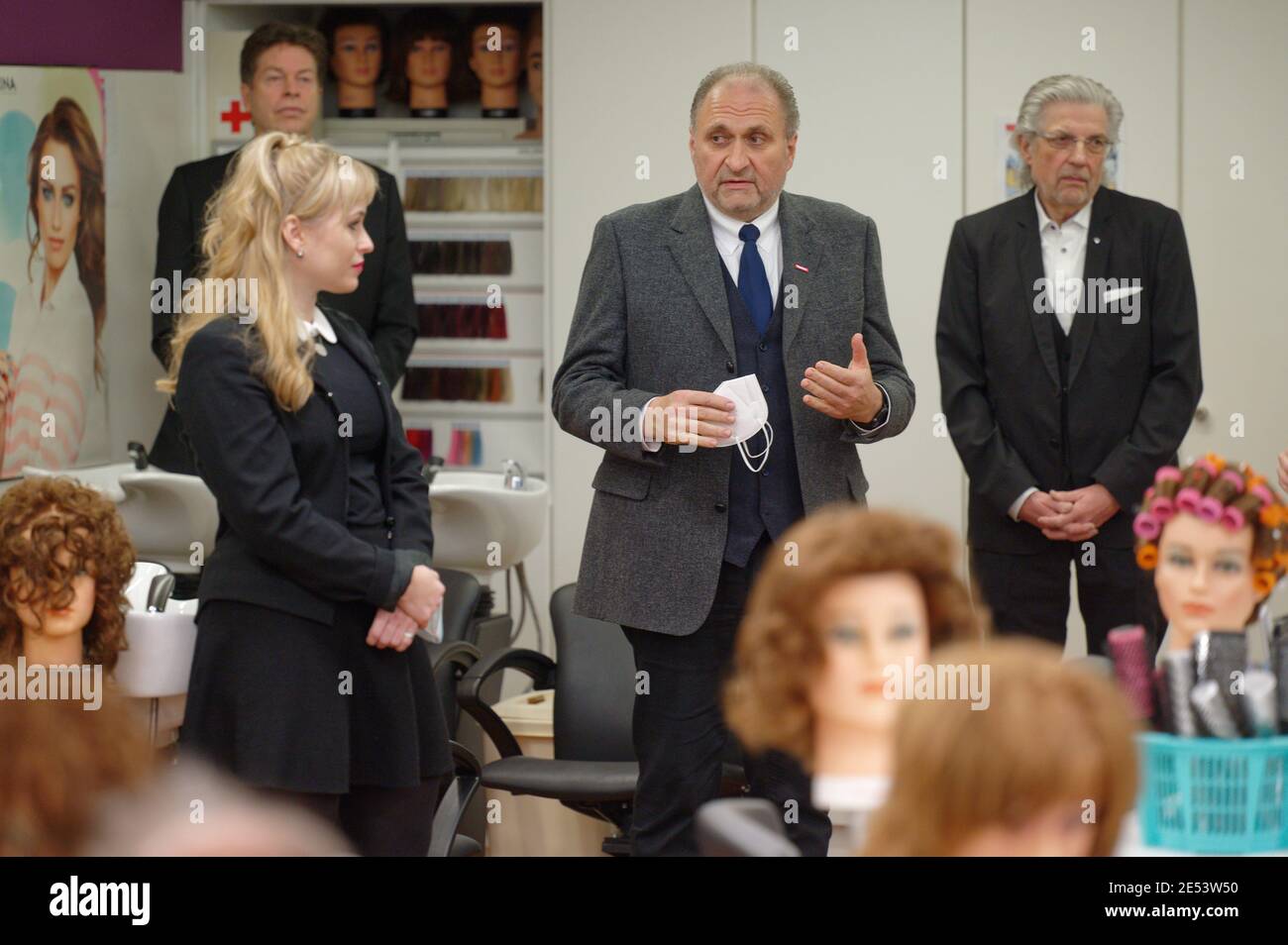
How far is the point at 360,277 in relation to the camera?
4508mm

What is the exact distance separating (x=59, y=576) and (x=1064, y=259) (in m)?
2.13

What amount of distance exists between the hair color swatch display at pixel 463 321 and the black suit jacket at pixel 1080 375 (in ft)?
8.02

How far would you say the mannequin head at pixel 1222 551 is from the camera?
5.66 ft

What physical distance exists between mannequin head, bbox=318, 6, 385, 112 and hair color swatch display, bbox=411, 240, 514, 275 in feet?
2.03

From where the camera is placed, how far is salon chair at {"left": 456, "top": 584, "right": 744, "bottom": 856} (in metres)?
3.48

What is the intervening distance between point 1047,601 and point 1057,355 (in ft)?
1.70

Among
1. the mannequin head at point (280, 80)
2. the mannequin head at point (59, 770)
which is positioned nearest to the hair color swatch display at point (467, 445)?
the mannequin head at point (280, 80)

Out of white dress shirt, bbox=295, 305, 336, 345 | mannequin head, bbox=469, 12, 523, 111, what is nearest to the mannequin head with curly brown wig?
white dress shirt, bbox=295, 305, 336, 345

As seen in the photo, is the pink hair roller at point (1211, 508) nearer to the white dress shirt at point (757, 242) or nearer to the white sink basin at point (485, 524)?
the white dress shirt at point (757, 242)

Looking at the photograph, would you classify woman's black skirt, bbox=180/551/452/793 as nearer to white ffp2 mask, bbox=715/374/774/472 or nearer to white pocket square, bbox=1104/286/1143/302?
white ffp2 mask, bbox=715/374/774/472

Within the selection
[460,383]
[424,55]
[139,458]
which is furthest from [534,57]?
[139,458]

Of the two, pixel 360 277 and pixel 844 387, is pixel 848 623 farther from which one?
pixel 360 277

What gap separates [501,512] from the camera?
432 centimetres

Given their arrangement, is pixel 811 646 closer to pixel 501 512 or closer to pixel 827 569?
pixel 827 569
